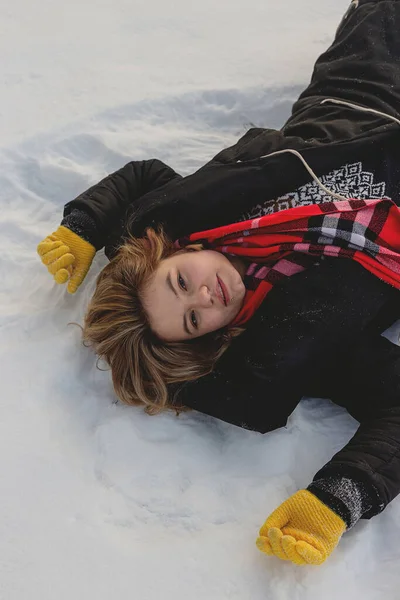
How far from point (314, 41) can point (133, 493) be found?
151 centimetres

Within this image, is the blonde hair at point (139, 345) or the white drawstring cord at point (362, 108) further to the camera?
the white drawstring cord at point (362, 108)

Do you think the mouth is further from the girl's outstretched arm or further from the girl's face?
the girl's outstretched arm

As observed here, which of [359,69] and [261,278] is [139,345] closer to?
[261,278]

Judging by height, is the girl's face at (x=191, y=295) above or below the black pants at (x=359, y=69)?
below

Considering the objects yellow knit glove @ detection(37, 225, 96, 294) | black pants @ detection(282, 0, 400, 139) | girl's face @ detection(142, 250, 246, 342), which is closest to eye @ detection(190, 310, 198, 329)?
girl's face @ detection(142, 250, 246, 342)

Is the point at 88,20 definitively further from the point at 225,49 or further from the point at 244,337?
the point at 244,337

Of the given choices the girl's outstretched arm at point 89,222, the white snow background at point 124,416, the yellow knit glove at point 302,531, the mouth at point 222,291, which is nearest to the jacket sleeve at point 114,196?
the girl's outstretched arm at point 89,222

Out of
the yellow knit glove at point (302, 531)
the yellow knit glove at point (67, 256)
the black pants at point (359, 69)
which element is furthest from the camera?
the black pants at point (359, 69)

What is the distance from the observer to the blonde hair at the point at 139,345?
1.17 metres

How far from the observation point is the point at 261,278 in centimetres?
123

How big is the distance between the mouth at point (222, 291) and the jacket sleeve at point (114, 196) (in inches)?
12.7

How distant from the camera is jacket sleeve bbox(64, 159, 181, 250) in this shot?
1312mm

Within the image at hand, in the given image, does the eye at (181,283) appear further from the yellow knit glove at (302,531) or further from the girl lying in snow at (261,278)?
the yellow knit glove at (302,531)

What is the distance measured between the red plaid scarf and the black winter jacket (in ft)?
0.10
